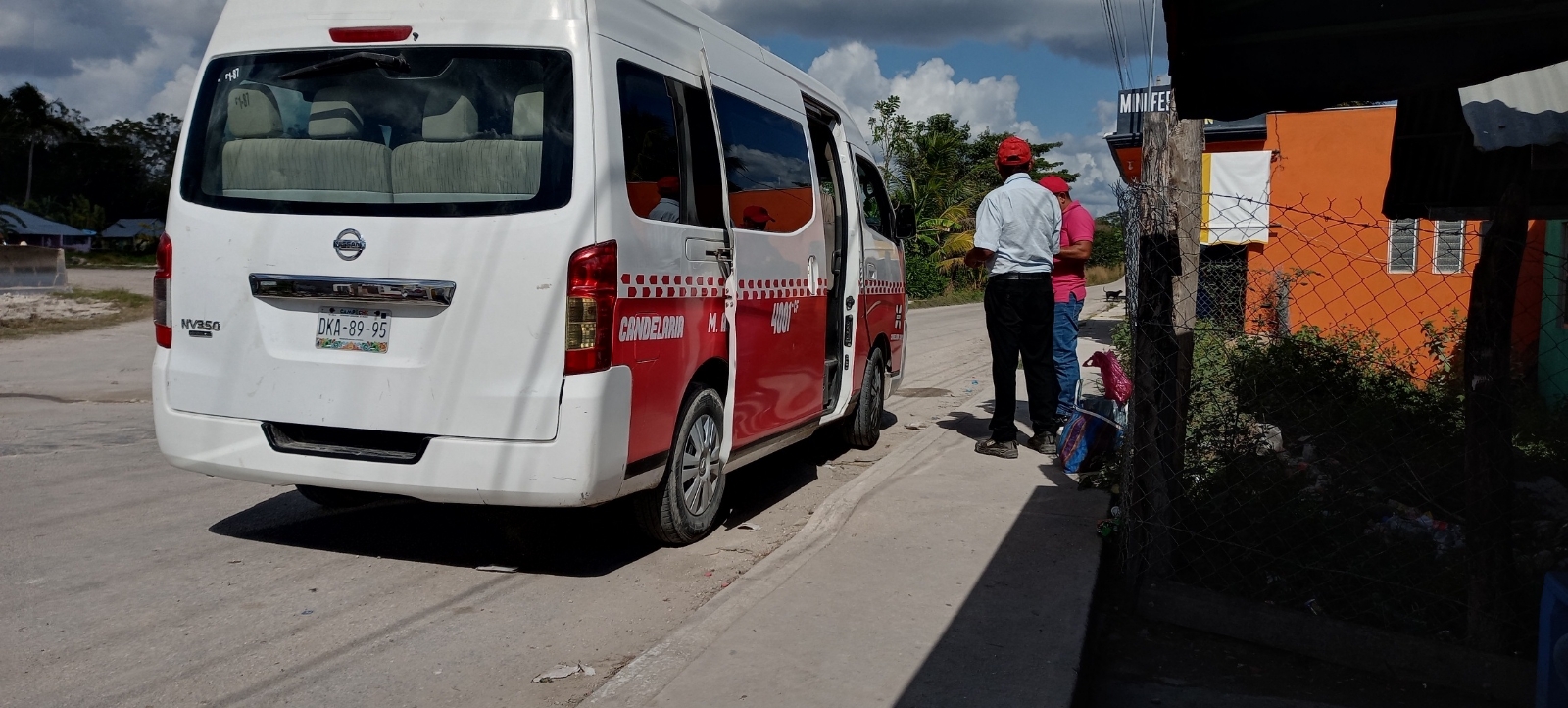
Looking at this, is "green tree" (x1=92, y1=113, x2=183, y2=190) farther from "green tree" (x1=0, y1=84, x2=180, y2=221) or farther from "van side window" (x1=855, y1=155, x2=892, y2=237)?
"van side window" (x1=855, y1=155, x2=892, y2=237)

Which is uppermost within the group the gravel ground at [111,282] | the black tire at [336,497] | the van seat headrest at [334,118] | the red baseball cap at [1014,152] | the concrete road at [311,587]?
the red baseball cap at [1014,152]

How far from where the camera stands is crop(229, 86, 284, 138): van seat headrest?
15.4 feet

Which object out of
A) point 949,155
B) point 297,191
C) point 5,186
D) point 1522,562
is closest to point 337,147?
point 297,191

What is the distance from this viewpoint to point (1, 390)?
34.3 feet

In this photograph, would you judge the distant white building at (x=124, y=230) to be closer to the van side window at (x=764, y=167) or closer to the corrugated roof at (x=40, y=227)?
the corrugated roof at (x=40, y=227)

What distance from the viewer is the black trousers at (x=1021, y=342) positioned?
7.22 m

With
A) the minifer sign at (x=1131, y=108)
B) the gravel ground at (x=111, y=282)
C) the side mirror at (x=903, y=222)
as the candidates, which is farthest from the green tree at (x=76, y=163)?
the side mirror at (x=903, y=222)

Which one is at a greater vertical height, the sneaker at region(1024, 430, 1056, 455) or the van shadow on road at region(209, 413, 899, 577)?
the sneaker at region(1024, 430, 1056, 455)

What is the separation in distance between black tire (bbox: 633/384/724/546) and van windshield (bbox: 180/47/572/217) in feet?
4.14

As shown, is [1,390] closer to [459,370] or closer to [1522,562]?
[459,370]

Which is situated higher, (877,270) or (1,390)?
(877,270)

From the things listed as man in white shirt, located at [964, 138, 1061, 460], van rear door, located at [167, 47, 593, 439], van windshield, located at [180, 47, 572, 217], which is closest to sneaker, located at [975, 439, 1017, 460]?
man in white shirt, located at [964, 138, 1061, 460]

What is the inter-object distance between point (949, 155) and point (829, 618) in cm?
3637

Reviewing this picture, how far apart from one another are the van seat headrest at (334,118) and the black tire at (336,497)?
1.74 meters
